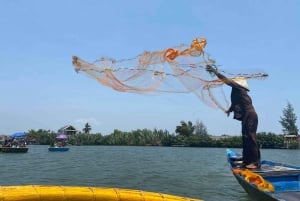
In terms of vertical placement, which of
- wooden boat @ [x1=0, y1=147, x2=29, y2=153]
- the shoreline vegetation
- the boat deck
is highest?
the shoreline vegetation

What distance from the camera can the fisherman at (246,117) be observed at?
65.7 ft

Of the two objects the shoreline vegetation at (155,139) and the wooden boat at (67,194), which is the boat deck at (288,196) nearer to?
the wooden boat at (67,194)

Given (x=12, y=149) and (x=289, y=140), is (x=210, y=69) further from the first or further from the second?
(x=289, y=140)

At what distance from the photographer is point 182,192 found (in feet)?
71.8

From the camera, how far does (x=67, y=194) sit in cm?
974

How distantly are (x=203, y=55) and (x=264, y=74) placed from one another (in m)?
3.57

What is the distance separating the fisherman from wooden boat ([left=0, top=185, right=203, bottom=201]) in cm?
1094

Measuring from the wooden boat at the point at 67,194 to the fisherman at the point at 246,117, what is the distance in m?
10.9

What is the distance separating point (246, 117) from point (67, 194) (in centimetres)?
1245

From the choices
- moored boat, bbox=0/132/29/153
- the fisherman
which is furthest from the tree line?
the fisherman

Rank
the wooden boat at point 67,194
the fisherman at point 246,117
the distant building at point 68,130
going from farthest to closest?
the distant building at point 68,130, the fisherman at point 246,117, the wooden boat at point 67,194

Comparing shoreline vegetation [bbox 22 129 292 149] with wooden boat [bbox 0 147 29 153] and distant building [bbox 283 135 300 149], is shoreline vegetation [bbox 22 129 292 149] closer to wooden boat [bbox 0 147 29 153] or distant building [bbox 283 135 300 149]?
distant building [bbox 283 135 300 149]

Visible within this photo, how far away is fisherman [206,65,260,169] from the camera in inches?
788

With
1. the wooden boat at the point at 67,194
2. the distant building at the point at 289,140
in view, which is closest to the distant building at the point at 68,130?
the distant building at the point at 289,140
